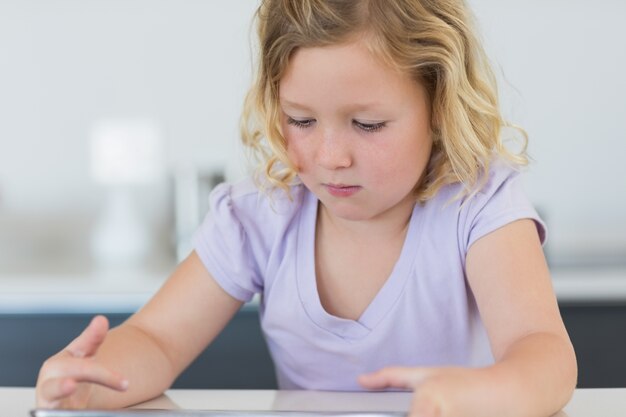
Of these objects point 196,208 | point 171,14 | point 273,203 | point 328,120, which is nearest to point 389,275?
point 273,203

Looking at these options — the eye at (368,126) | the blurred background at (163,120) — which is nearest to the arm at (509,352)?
the eye at (368,126)

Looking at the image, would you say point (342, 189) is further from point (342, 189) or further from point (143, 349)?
point (143, 349)

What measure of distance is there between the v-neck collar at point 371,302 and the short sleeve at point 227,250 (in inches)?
2.8

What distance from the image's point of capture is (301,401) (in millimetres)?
1092

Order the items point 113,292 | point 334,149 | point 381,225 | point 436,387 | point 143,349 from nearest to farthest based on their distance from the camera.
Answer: point 436,387 < point 334,149 < point 143,349 < point 381,225 < point 113,292

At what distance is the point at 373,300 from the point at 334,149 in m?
0.27

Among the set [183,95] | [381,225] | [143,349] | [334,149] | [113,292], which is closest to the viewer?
[334,149]

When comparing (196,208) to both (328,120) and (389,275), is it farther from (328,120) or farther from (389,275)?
(328,120)

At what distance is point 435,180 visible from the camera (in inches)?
50.4

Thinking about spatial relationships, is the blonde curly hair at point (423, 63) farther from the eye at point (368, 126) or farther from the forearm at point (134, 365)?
the forearm at point (134, 365)

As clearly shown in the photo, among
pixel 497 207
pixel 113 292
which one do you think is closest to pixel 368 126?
pixel 497 207

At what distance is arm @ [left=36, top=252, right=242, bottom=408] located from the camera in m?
1.00

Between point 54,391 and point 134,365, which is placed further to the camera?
point 134,365

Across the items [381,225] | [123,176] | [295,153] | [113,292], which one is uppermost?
[295,153]
